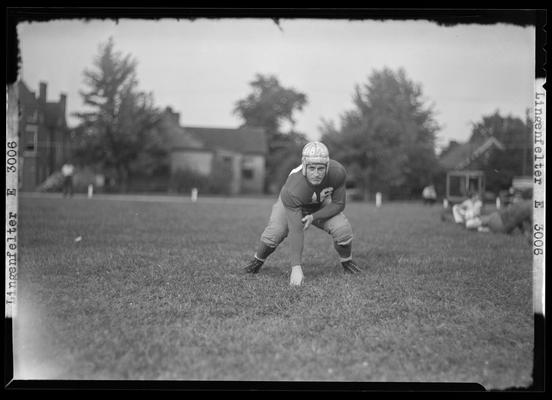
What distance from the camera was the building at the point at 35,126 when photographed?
17.2 ft

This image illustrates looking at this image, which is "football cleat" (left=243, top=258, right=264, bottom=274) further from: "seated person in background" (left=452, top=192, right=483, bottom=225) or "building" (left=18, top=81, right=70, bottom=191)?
"seated person in background" (left=452, top=192, right=483, bottom=225)

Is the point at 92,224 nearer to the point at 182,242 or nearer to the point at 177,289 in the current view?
the point at 182,242

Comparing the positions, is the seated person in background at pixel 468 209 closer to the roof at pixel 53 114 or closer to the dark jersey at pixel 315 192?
the dark jersey at pixel 315 192

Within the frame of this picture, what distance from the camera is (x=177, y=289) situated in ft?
15.1

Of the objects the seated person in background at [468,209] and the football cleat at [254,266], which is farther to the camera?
the seated person in background at [468,209]

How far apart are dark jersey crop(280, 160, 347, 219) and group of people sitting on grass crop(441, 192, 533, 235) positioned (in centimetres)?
453

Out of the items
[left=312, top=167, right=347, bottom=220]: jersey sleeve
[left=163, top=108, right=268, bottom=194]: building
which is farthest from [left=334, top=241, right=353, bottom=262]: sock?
[left=163, top=108, right=268, bottom=194]: building

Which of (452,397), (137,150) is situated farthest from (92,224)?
(452,397)

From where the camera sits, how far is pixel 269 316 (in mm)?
3928

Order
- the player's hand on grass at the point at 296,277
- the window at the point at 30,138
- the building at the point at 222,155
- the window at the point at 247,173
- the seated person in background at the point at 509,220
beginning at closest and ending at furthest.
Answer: the player's hand on grass at the point at 296,277
the window at the point at 30,138
the seated person in background at the point at 509,220
the building at the point at 222,155
the window at the point at 247,173

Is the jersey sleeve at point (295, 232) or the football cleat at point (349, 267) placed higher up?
the jersey sleeve at point (295, 232)

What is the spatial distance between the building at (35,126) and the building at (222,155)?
20.5ft

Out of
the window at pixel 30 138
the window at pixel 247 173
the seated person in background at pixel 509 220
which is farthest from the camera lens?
the window at pixel 247 173

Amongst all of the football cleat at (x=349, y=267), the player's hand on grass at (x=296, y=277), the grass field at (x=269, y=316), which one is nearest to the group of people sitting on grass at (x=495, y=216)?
the grass field at (x=269, y=316)
